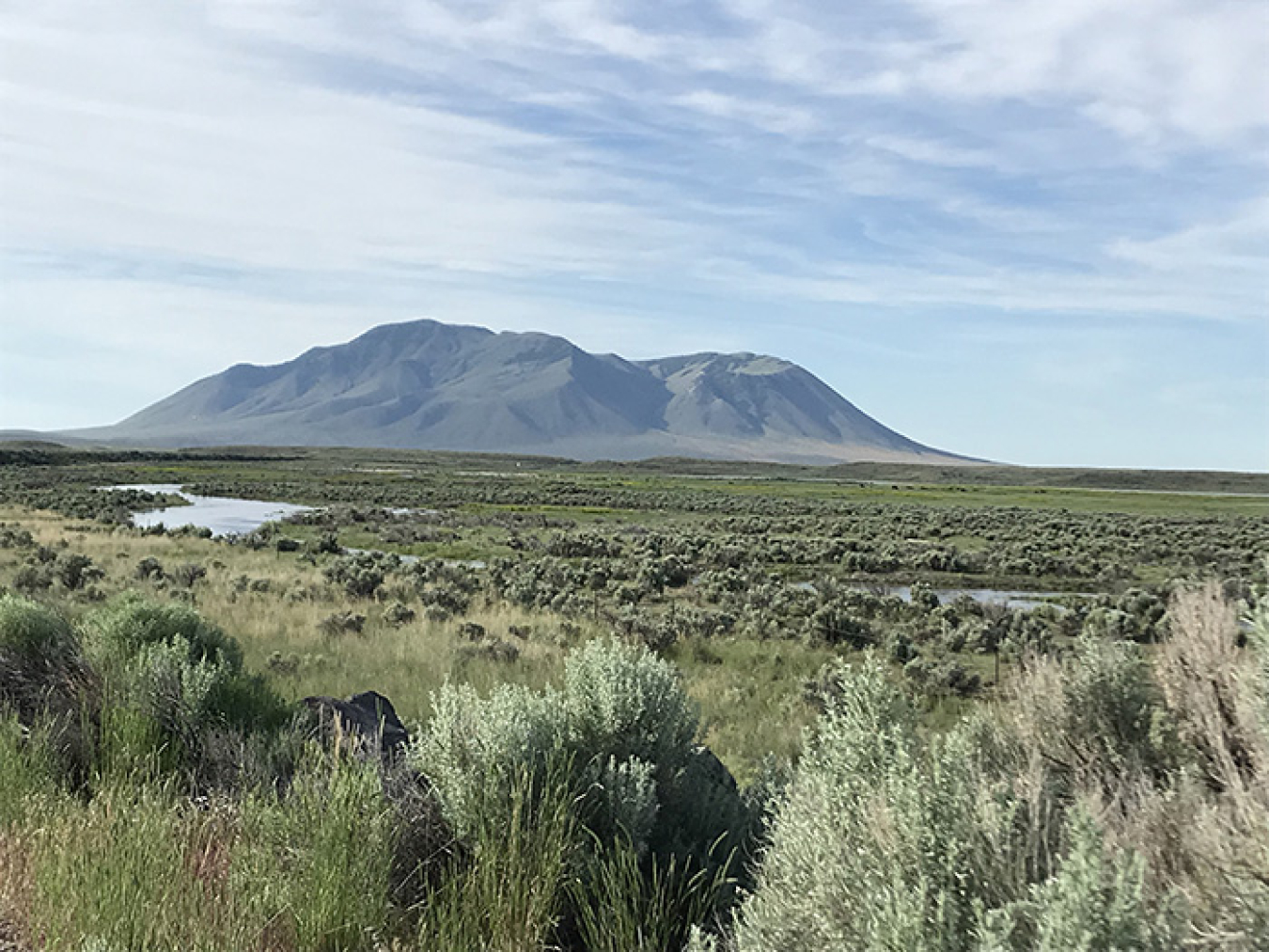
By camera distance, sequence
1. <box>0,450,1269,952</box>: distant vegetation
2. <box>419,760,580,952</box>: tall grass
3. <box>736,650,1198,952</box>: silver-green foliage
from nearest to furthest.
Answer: <box>736,650,1198,952</box>: silver-green foliage
<box>0,450,1269,952</box>: distant vegetation
<box>419,760,580,952</box>: tall grass

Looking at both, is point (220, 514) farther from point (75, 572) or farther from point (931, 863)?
point (931, 863)

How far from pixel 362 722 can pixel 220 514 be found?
5156 centimetres

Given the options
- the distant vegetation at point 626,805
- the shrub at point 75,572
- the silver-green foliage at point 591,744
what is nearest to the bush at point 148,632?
the distant vegetation at point 626,805

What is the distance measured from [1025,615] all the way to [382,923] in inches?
844

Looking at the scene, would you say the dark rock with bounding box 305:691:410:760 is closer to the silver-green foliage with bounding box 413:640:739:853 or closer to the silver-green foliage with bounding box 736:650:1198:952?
the silver-green foliage with bounding box 413:640:739:853

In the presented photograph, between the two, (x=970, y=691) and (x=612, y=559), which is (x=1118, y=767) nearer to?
(x=970, y=691)

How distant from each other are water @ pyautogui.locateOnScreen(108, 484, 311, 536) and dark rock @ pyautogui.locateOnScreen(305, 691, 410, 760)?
109ft

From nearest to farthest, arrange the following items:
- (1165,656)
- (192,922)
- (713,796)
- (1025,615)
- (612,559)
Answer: (192,922) < (1165,656) < (713,796) < (1025,615) < (612,559)

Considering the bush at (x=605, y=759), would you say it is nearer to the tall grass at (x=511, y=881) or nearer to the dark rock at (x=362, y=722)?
the tall grass at (x=511, y=881)

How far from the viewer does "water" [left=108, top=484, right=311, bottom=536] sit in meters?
44.6

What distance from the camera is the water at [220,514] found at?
146 feet

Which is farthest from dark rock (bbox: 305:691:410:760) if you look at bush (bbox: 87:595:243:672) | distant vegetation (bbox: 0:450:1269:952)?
bush (bbox: 87:595:243:672)

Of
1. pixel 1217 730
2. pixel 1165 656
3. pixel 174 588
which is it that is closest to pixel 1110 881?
pixel 1217 730

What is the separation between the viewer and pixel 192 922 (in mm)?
3668
